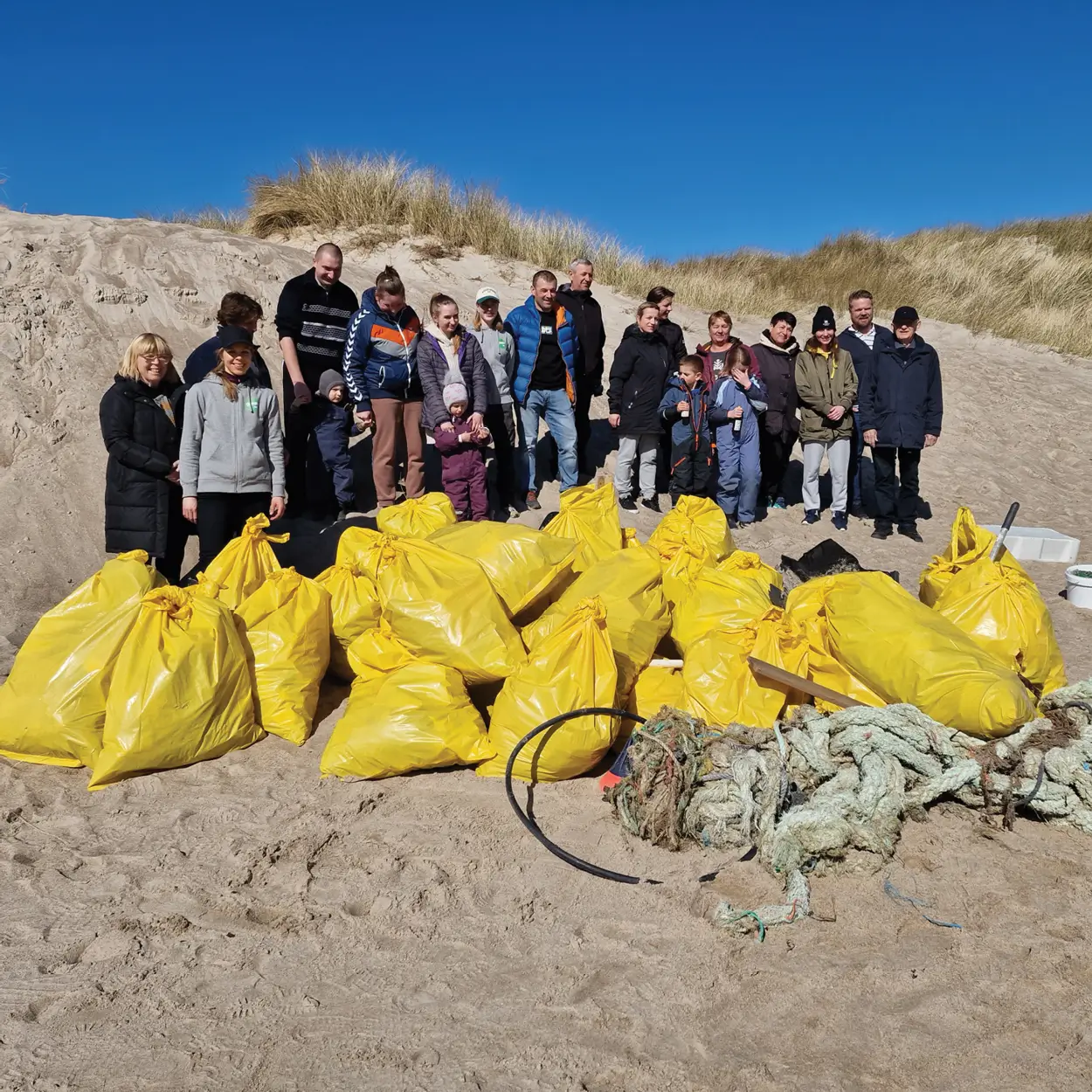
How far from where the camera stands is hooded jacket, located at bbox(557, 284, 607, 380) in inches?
240

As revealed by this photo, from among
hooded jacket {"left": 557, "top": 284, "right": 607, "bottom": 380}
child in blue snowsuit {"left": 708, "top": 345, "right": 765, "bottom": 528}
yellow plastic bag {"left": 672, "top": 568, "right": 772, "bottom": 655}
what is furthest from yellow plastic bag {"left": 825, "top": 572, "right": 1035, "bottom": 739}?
hooded jacket {"left": 557, "top": 284, "right": 607, "bottom": 380}

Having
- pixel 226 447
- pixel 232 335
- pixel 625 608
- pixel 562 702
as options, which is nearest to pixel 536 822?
pixel 562 702

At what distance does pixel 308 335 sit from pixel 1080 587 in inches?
202

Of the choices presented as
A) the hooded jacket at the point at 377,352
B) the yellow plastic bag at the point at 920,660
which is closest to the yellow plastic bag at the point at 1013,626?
the yellow plastic bag at the point at 920,660

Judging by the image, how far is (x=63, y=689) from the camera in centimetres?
308

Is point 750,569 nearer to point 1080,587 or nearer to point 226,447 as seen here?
point 1080,587

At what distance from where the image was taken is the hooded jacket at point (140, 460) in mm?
4043

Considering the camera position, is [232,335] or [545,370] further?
[545,370]

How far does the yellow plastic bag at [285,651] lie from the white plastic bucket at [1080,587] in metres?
4.47

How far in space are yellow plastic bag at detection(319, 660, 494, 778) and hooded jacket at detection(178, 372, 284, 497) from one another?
1523 mm

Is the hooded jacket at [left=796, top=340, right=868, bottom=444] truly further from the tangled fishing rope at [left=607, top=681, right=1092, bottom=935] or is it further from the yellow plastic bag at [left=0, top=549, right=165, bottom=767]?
the yellow plastic bag at [left=0, top=549, right=165, bottom=767]

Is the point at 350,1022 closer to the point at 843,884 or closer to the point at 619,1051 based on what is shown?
the point at 619,1051

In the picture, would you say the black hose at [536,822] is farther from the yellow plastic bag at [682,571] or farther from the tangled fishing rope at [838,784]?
the yellow plastic bag at [682,571]

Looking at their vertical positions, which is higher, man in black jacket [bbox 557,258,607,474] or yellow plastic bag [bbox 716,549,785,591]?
man in black jacket [bbox 557,258,607,474]
